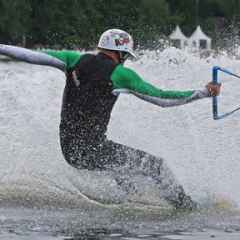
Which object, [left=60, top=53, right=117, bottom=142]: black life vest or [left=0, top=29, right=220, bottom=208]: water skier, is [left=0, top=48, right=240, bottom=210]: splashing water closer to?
[left=0, top=29, right=220, bottom=208]: water skier

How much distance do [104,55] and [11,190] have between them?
5.34 feet

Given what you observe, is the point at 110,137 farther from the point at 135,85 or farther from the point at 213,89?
the point at 213,89

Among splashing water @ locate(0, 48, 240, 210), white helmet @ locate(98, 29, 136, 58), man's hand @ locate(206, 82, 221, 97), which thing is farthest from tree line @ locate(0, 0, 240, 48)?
man's hand @ locate(206, 82, 221, 97)

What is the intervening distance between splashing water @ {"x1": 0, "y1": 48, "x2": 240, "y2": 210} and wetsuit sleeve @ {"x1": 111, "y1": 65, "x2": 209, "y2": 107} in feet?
3.20

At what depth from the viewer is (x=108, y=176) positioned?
10109mm

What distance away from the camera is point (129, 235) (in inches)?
319

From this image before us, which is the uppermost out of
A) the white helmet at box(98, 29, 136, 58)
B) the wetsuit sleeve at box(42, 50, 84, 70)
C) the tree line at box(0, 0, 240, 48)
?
the tree line at box(0, 0, 240, 48)

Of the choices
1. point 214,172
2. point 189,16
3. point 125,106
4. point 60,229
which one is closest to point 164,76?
point 125,106

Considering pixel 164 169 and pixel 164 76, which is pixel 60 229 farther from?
pixel 164 76

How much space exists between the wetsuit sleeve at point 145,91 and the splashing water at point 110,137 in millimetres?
975

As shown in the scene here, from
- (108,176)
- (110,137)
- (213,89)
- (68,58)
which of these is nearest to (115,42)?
(68,58)

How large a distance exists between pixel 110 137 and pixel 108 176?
1690mm

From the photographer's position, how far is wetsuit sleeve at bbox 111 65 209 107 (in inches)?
376

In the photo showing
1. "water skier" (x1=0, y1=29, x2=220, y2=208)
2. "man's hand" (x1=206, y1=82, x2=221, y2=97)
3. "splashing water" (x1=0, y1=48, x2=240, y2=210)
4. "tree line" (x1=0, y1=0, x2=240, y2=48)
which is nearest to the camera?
"man's hand" (x1=206, y1=82, x2=221, y2=97)
